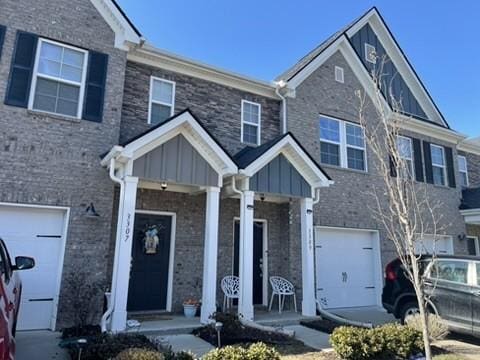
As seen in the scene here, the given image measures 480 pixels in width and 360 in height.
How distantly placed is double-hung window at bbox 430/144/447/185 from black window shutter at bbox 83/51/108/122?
41.6 ft

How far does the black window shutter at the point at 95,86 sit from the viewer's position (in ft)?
27.4

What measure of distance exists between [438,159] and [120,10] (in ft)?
42.9

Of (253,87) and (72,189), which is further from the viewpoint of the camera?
(253,87)

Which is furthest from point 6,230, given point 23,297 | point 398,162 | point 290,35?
point 290,35

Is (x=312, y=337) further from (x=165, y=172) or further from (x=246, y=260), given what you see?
(x=165, y=172)

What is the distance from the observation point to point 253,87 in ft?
36.9

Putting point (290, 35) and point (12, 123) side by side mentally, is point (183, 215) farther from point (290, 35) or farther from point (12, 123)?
point (290, 35)

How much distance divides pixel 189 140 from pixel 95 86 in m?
2.55

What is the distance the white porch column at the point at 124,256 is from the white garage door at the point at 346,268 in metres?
5.88

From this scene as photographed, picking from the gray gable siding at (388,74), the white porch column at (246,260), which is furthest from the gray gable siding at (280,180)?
the gray gable siding at (388,74)

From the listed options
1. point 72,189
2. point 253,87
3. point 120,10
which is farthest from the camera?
point 253,87

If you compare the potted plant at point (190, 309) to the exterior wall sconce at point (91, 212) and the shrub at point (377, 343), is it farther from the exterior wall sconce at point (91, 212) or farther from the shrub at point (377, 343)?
the shrub at point (377, 343)

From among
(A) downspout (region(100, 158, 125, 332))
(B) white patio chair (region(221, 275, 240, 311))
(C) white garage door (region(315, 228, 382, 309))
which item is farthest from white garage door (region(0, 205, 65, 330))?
(C) white garage door (region(315, 228, 382, 309))

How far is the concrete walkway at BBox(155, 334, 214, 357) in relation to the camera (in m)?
6.30
